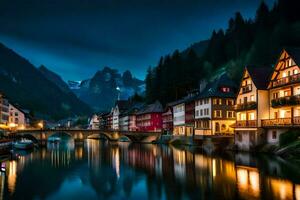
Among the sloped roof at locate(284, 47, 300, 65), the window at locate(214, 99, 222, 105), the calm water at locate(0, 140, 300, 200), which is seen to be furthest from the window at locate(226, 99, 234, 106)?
the calm water at locate(0, 140, 300, 200)

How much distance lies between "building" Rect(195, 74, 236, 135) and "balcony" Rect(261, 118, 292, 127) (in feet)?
77.3

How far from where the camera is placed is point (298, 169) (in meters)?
44.8

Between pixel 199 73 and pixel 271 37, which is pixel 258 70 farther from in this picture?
pixel 199 73

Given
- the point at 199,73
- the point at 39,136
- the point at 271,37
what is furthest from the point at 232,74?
the point at 39,136

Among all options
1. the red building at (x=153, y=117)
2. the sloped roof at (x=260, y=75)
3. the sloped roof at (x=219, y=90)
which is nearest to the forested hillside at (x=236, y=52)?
the red building at (x=153, y=117)

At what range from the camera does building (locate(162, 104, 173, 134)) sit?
136000 mm

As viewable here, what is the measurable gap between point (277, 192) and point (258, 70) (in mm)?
47803

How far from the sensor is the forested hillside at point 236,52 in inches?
4865

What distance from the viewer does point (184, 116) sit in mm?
117500

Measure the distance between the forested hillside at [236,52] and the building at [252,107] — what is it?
37.9 meters

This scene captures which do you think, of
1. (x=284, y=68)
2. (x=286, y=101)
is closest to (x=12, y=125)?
(x=284, y=68)

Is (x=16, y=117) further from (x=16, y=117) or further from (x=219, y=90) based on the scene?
(x=219, y=90)

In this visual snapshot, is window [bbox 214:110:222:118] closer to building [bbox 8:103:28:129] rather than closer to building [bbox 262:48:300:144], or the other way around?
building [bbox 262:48:300:144]

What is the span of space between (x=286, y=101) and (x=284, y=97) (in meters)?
1.09
